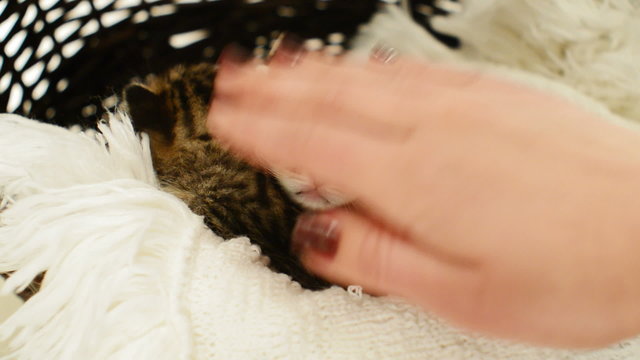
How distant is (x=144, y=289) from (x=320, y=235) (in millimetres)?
205

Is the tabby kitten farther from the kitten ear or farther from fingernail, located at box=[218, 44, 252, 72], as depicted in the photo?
fingernail, located at box=[218, 44, 252, 72]

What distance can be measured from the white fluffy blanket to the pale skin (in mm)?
127

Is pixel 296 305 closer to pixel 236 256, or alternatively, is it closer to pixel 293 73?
pixel 236 256

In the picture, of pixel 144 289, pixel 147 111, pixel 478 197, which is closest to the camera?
pixel 478 197

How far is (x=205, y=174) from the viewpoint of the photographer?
2.27 ft

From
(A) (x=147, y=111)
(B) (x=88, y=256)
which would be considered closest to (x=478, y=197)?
(B) (x=88, y=256)

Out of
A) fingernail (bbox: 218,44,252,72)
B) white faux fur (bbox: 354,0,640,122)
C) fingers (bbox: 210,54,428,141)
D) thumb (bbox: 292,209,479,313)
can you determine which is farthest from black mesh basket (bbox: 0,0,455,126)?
thumb (bbox: 292,209,479,313)

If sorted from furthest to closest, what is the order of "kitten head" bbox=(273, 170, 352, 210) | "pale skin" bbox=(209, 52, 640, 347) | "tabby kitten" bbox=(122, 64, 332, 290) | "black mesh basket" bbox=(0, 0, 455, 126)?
1. "black mesh basket" bbox=(0, 0, 455, 126)
2. "tabby kitten" bbox=(122, 64, 332, 290)
3. "kitten head" bbox=(273, 170, 352, 210)
4. "pale skin" bbox=(209, 52, 640, 347)

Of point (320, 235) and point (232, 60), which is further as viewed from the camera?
point (232, 60)

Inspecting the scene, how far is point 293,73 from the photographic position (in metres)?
0.47

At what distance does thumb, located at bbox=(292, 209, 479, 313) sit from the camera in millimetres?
335

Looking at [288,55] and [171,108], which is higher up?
[288,55]

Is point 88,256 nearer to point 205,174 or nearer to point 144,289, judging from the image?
point 144,289

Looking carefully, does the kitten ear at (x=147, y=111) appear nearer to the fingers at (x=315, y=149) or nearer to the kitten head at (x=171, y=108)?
the kitten head at (x=171, y=108)
